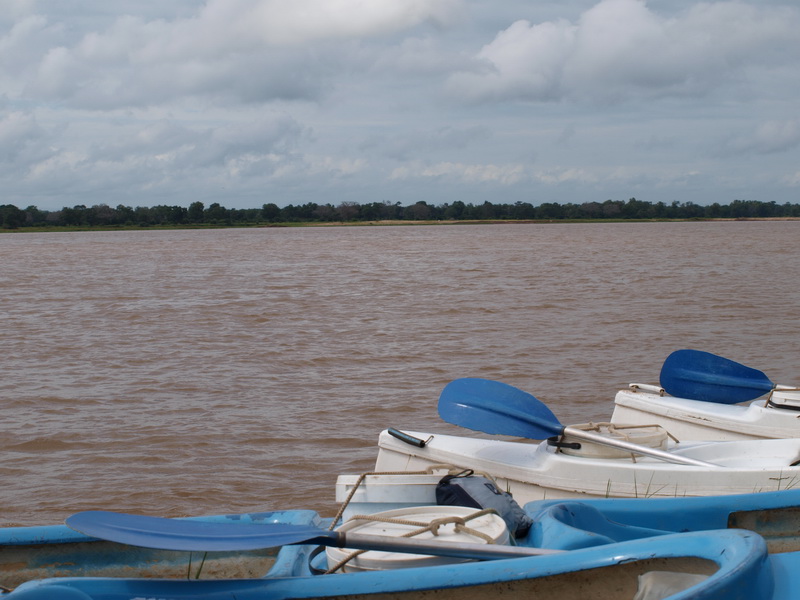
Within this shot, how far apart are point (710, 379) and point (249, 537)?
402 centimetres

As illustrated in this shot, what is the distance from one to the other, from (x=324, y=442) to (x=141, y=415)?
1952 mm

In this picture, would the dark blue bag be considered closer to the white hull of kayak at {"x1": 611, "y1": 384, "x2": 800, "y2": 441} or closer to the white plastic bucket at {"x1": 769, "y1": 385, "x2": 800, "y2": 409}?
the white hull of kayak at {"x1": 611, "y1": 384, "x2": 800, "y2": 441}

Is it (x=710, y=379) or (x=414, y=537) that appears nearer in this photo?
(x=414, y=537)

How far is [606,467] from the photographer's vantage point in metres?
3.99

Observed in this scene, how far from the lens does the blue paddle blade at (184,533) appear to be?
2377mm

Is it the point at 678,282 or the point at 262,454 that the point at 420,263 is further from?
the point at 262,454

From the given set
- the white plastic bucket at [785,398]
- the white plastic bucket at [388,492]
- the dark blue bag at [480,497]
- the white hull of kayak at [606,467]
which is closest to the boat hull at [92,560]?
the white plastic bucket at [388,492]

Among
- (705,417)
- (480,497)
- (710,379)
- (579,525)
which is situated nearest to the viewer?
(579,525)

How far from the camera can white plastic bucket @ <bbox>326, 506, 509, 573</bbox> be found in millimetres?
2537

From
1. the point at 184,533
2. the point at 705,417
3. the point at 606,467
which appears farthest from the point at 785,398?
the point at 184,533

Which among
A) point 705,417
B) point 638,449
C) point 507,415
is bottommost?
point 705,417

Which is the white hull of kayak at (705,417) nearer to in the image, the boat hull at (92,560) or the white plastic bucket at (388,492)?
the white plastic bucket at (388,492)

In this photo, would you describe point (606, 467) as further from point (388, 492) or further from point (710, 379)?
point (710, 379)

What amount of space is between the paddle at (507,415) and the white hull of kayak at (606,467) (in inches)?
3.8
